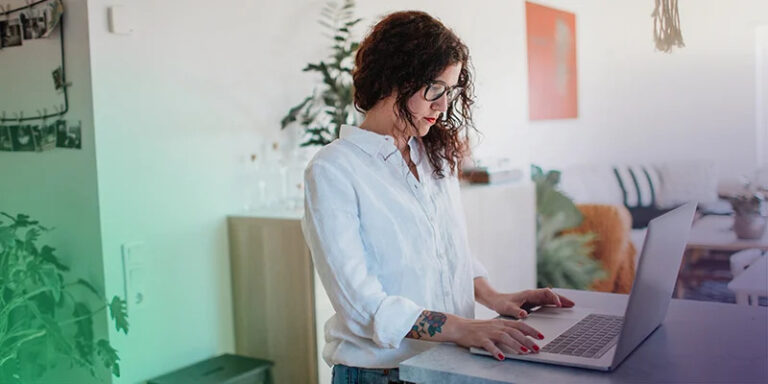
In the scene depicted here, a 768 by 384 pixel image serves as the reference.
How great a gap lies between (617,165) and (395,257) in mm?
2237

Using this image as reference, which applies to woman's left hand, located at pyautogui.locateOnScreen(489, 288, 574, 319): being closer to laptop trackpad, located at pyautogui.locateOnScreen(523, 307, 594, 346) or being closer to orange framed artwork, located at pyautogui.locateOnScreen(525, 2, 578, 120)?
laptop trackpad, located at pyautogui.locateOnScreen(523, 307, 594, 346)

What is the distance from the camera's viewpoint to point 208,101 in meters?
2.92

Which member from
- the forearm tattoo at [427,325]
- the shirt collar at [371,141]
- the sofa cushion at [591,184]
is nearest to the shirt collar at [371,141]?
the shirt collar at [371,141]

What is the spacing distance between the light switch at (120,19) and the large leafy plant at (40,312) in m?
0.65

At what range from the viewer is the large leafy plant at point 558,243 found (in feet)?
12.2

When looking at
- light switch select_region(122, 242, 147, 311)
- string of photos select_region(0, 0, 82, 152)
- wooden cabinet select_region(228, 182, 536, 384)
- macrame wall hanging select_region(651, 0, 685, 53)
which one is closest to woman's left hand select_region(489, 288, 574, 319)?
wooden cabinet select_region(228, 182, 536, 384)

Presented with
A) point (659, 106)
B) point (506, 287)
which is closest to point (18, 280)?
point (506, 287)

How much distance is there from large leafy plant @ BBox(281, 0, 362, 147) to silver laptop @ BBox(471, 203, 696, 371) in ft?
5.68

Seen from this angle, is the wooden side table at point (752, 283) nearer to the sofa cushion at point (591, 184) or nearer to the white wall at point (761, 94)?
the white wall at point (761, 94)

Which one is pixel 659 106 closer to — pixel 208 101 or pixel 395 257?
pixel 208 101

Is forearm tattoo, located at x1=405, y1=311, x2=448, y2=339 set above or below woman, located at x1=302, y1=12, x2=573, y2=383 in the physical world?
below

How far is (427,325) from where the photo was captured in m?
1.38

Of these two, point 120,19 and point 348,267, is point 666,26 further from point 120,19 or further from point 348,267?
point 348,267

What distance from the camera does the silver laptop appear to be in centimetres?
119
